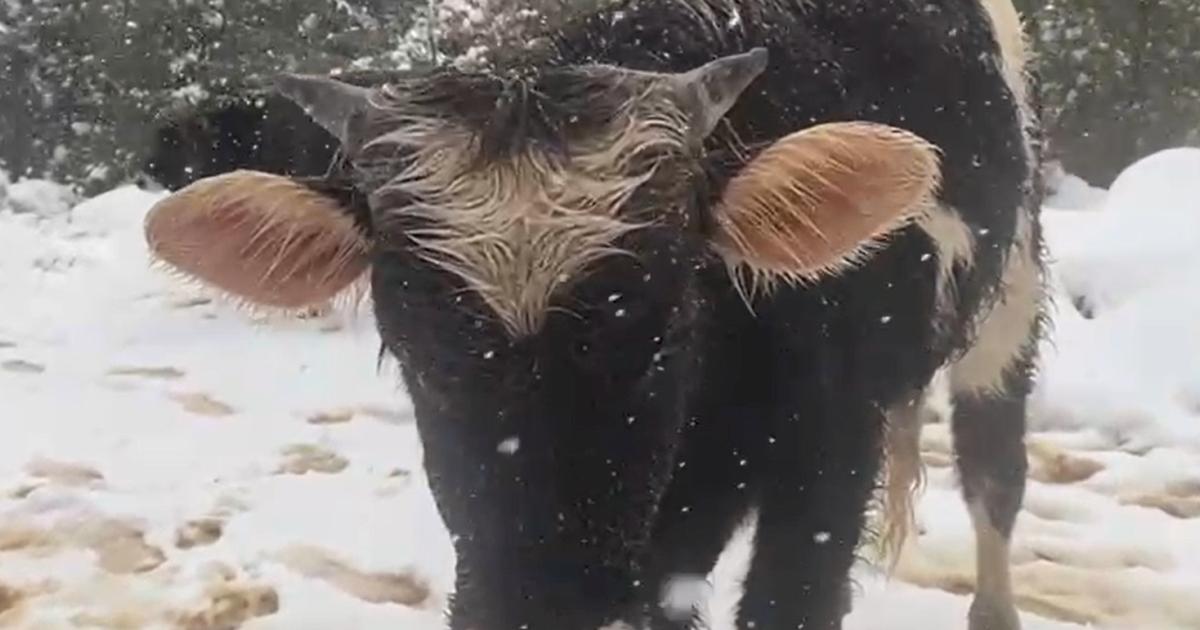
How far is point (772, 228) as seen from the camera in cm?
223

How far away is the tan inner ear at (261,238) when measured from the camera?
7.14ft

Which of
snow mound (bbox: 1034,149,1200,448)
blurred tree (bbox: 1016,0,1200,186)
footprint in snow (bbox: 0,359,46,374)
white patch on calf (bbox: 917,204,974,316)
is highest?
blurred tree (bbox: 1016,0,1200,186)

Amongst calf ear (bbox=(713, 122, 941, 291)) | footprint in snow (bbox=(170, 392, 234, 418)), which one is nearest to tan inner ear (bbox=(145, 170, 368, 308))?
calf ear (bbox=(713, 122, 941, 291))

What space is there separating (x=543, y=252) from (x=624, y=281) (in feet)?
0.35

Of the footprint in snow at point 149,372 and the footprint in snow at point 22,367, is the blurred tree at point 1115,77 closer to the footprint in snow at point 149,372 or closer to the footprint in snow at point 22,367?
the footprint in snow at point 149,372

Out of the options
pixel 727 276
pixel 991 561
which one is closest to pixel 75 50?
pixel 991 561

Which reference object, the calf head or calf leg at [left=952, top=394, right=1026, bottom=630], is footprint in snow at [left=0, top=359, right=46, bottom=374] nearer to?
calf leg at [left=952, top=394, right=1026, bottom=630]

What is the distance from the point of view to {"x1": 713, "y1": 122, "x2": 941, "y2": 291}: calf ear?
218 cm

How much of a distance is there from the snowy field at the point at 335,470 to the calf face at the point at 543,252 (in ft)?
2.07

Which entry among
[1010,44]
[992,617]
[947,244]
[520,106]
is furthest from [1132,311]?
[520,106]

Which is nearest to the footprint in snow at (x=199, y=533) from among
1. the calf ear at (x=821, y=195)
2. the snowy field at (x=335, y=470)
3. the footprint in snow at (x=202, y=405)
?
the snowy field at (x=335, y=470)

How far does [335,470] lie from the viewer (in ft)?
16.4

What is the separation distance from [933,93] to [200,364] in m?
3.96

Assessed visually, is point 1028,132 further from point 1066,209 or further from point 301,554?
point 1066,209
